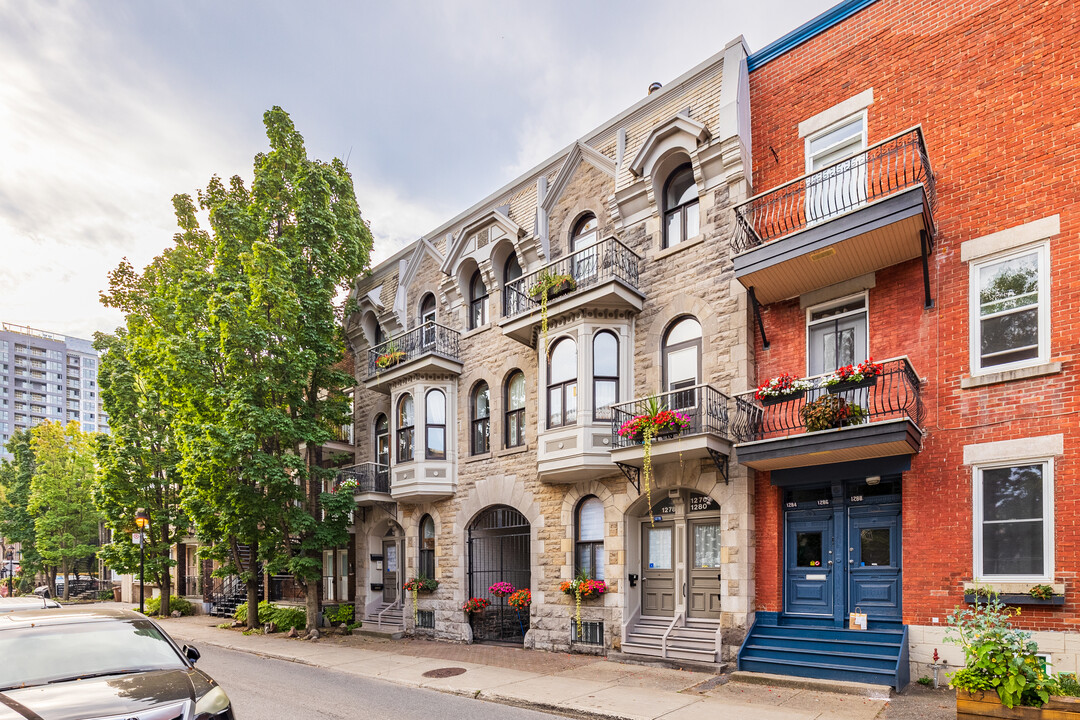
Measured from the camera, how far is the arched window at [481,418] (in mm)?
18500

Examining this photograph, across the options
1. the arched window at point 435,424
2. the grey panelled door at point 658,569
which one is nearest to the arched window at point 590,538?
the grey panelled door at point 658,569

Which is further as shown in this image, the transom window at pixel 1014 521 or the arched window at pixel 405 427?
the arched window at pixel 405 427

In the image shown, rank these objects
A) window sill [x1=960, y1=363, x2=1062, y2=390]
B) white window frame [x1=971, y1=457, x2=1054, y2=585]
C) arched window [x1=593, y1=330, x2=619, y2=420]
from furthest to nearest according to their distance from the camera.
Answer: arched window [x1=593, y1=330, x2=619, y2=420], window sill [x1=960, y1=363, x2=1062, y2=390], white window frame [x1=971, y1=457, x2=1054, y2=585]

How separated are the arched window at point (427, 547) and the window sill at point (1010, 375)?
1421 cm

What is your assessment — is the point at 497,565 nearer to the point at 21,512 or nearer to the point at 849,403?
the point at 849,403

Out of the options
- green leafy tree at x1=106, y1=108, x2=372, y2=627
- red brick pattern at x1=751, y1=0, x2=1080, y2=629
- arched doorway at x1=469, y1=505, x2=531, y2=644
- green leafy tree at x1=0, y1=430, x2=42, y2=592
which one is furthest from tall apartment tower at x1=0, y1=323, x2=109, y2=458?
red brick pattern at x1=751, y1=0, x2=1080, y2=629

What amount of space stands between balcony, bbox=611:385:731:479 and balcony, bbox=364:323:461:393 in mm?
6814

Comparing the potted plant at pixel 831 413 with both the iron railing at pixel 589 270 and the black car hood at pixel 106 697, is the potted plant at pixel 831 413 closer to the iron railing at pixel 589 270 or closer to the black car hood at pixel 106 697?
the iron railing at pixel 589 270

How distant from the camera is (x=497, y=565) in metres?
18.4

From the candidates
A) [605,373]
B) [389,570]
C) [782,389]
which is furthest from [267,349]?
[782,389]

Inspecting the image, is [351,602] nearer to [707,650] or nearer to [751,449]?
[707,650]

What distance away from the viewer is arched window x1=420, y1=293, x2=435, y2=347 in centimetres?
1988

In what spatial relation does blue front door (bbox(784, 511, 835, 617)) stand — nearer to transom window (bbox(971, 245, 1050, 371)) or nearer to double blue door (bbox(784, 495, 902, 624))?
double blue door (bbox(784, 495, 902, 624))

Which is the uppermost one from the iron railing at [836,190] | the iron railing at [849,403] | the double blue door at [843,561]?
the iron railing at [836,190]
